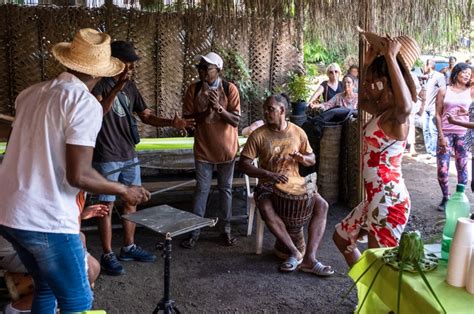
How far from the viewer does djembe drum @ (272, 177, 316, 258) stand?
4.29 m

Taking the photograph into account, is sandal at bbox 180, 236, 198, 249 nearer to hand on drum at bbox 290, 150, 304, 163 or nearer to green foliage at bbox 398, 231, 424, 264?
hand on drum at bbox 290, 150, 304, 163

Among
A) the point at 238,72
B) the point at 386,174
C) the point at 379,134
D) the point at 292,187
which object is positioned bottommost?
the point at 292,187

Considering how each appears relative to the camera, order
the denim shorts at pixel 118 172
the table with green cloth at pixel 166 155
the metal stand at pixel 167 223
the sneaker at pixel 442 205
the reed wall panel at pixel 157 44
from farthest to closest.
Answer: the reed wall panel at pixel 157 44, the sneaker at pixel 442 205, the table with green cloth at pixel 166 155, the denim shorts at pixel 118 172, the metal stand at pixel 167 223

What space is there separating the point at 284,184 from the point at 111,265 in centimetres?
159

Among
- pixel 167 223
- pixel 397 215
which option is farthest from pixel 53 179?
pixel 397 215

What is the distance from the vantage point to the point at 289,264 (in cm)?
429

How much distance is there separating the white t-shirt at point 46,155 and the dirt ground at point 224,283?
162 cm

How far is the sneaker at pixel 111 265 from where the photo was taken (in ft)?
13.8

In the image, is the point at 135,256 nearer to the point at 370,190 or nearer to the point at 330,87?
the point at 370,190

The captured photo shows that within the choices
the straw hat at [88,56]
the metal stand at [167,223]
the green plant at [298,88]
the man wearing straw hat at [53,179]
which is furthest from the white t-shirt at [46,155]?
the green plant at [298,88]

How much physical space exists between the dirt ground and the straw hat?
1.88 metres

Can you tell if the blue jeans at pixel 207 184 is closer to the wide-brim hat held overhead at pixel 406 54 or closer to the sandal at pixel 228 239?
the sandal at pixel 228 239

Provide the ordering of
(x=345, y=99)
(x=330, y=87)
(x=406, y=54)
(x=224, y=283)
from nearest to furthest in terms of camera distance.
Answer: (x=406, y=54) < (x=224, y=283) < (x=345, y=99) < (x=330, y=87)

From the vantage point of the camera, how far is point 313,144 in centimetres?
638
